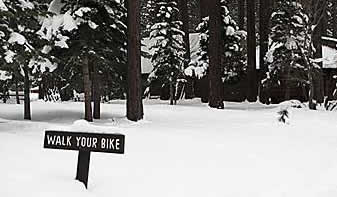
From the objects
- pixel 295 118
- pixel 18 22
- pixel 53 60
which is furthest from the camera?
pixel 295 118

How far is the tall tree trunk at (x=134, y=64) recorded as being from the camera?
1445 cm

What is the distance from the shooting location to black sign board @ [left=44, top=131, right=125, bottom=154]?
6.26 meters

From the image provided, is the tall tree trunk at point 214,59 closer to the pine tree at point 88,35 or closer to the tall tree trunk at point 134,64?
the pine tree at point 88,35

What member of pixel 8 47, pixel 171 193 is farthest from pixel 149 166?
pixel 8 47

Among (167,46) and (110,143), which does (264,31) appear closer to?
(167,46)

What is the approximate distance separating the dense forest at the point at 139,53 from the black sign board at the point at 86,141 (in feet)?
14.1

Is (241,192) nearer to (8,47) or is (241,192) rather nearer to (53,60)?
(8,47)

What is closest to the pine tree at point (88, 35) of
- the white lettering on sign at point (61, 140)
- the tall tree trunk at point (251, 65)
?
the white lettering on sign at point (61, 140)

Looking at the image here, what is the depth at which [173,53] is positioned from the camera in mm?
27922

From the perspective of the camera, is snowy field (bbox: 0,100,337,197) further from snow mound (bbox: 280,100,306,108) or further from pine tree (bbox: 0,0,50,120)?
snow mound (bbox: 280,100,306,108)

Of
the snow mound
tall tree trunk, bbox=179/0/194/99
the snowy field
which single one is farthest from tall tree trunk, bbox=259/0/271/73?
the snowy field

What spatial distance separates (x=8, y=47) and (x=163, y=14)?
17618 mm

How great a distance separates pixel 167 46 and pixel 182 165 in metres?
19.9

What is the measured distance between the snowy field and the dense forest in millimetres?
2289
